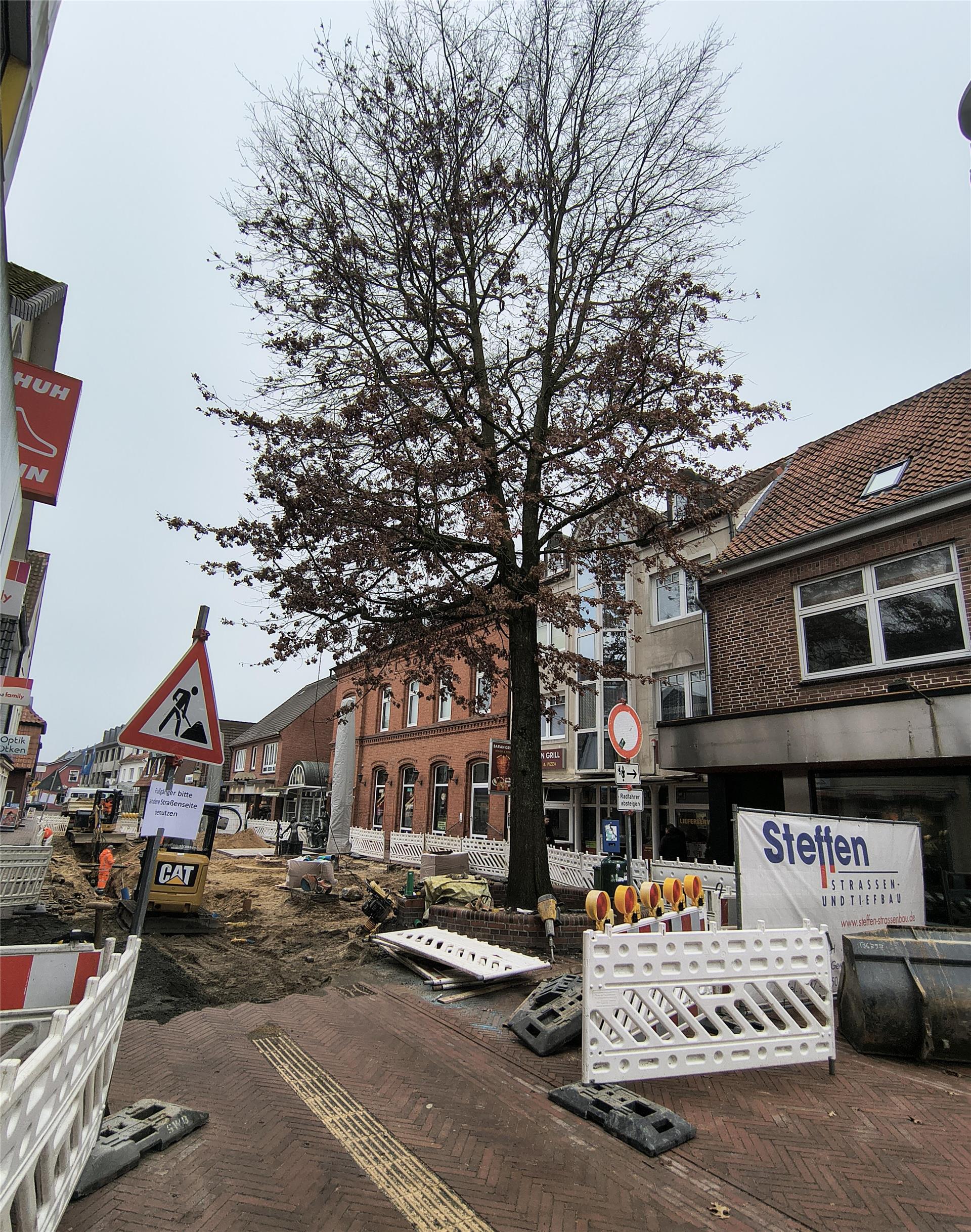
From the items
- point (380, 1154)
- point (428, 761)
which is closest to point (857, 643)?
point (380, 1154)

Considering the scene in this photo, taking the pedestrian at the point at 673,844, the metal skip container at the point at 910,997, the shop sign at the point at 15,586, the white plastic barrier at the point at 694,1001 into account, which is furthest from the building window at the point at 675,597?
the shop sign at the point at 15,586

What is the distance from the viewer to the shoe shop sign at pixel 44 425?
188 inches

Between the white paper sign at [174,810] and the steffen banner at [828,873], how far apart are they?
5.08 meters

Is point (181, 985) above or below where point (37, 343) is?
below

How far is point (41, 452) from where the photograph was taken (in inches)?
191

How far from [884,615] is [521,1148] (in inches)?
399

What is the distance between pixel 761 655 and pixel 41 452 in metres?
12.1

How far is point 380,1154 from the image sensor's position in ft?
13.2

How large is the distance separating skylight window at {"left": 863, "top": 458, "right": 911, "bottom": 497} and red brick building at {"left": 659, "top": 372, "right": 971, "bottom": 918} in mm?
34

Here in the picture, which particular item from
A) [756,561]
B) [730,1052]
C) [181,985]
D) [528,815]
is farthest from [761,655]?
[181,985]

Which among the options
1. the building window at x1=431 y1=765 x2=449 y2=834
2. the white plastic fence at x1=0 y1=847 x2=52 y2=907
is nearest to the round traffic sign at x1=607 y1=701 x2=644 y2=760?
the white plastic fence at x1=0 y1=847 x2=52 y2=907

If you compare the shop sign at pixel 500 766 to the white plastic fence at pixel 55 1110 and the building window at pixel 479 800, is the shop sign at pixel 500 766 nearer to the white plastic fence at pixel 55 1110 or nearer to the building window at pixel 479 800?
the building window at pixel 479 800

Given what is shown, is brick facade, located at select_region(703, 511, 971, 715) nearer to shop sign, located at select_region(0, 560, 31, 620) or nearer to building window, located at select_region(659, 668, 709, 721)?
building window, located at select_region(659, 668, 709, 721)

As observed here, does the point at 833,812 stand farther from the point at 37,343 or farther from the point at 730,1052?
the point at 37,343
